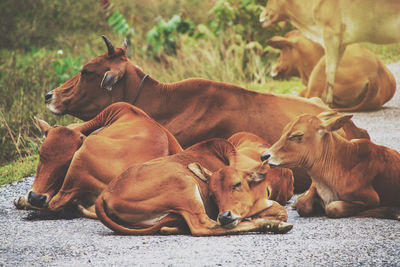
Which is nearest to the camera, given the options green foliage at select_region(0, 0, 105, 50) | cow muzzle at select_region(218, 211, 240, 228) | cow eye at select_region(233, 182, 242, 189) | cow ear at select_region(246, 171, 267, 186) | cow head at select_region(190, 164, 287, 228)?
cow muzzle at select_region(218, 211, 240, 228)

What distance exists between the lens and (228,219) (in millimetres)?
4520

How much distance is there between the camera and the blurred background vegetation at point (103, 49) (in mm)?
9961

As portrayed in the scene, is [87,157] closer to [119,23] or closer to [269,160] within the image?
Answer: [269,160]

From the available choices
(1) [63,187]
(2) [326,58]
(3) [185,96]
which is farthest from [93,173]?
(2) [326,58]

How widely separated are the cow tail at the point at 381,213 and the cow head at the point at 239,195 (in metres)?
0.76

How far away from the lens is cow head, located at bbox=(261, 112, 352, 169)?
17.1 feet

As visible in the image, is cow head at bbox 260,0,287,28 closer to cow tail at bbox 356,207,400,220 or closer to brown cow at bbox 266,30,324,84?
brown cow at bbox 266,30,324,84

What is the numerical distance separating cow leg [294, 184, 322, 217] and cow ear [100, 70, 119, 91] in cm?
229

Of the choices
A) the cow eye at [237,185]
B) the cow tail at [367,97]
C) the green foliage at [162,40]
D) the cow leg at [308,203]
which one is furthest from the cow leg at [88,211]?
the green foliage at [162,40]

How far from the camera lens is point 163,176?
4.76 meters

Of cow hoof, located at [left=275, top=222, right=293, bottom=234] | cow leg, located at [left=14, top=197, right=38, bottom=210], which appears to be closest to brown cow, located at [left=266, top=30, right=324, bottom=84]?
cow leg, located at [left=14, top=197, right=38, bottom=210]

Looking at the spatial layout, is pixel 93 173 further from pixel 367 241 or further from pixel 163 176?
pixel 367 241

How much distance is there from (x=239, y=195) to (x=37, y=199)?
1.76 meters

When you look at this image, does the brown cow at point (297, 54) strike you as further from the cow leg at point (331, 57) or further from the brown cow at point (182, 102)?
the brown cow at point (182, 102)
